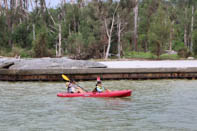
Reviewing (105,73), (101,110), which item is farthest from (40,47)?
(101,110)

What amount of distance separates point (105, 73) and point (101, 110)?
10.1 m

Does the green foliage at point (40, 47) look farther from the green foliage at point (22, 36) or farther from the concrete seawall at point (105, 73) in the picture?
the concrete seawall at point (105, 73)

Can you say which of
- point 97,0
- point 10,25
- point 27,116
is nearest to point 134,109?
point 27,116

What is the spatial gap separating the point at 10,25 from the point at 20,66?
3155 cm

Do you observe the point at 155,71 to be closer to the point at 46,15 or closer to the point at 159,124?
the point at 159,124

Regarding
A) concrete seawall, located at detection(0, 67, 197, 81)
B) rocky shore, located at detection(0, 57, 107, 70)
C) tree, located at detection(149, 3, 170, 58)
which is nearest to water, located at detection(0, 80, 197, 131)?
concrete seawall, located at detection(0, 67, 197, 81)

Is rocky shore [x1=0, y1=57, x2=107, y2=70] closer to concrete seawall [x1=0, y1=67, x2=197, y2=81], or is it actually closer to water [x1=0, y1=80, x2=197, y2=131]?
concrete seawall [x1=0, y1=67, x2=197, y2=81]

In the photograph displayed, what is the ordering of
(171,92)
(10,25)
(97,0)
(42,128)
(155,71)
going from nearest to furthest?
(42,128) < (171,92) < (155,71) < (97,0) < (10,25)

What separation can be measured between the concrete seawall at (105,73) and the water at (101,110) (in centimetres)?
290

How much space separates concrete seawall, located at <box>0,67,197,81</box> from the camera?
25.2 m

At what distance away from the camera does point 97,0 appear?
151ft

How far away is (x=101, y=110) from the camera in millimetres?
15234

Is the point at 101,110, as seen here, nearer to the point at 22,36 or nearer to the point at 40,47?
the point at 40,47

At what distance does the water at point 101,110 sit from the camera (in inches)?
491
